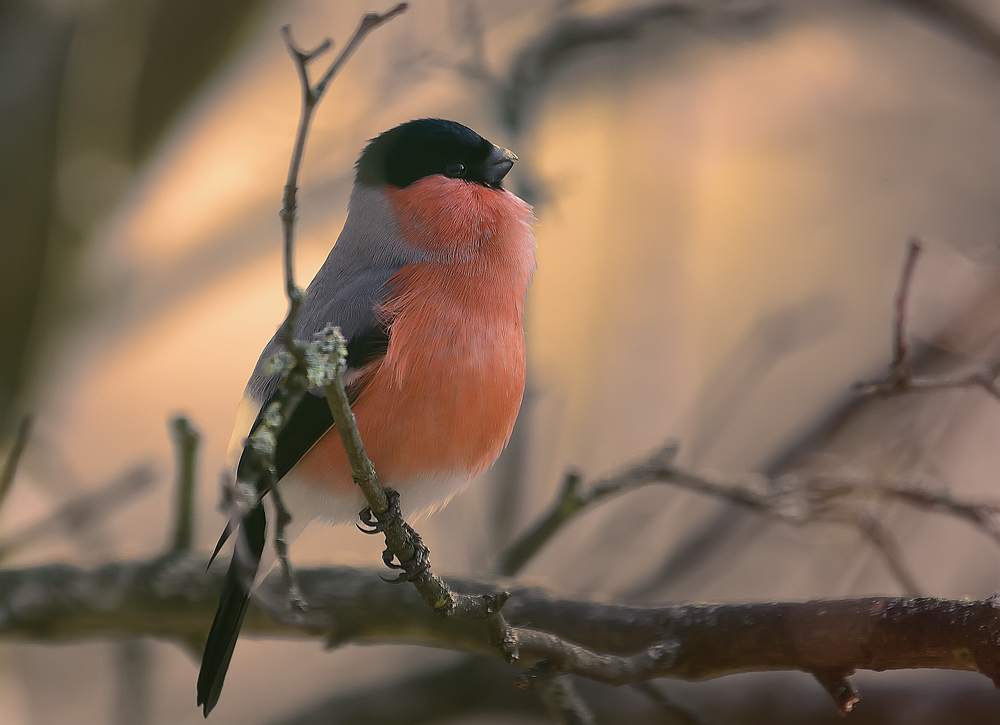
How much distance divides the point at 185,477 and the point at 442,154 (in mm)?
1187

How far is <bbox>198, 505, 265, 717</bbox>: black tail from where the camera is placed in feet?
6.66

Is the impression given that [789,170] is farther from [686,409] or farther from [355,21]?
[355,21]

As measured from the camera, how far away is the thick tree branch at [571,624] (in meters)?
1.64

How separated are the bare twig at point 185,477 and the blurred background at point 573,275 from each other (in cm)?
36

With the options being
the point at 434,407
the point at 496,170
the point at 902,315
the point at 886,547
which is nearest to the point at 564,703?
the point at 434,407

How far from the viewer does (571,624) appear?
234cm

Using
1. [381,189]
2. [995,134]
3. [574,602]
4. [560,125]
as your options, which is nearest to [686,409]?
[560,125]

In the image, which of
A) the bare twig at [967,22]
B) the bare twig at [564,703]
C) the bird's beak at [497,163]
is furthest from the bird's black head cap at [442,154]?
the bare twig at [967,22]

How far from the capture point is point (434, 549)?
178 inches

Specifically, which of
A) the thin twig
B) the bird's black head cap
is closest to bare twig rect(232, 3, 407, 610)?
the bird's black head cap

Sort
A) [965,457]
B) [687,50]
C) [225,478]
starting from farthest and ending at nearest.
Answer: [687,50] < [965,457] < [225,478]

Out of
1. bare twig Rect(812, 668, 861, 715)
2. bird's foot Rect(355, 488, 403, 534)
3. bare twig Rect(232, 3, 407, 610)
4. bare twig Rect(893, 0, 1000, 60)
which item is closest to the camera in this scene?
bare twig Rect(232, 3, 407, 610)

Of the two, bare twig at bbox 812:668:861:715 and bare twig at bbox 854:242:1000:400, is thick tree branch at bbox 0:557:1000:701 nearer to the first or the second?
bare twig at bbox 812:668:861:715

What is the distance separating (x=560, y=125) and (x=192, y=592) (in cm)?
264
